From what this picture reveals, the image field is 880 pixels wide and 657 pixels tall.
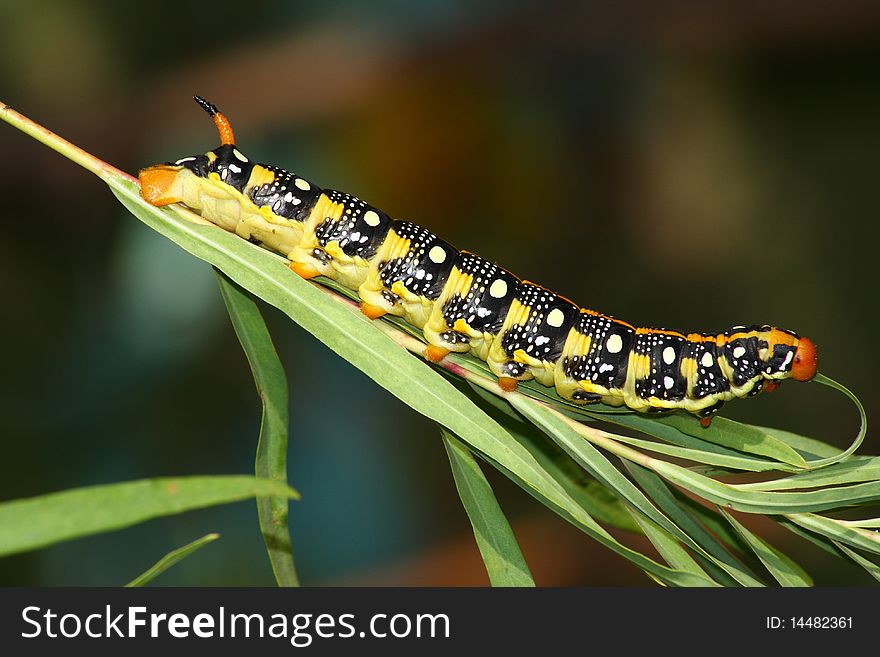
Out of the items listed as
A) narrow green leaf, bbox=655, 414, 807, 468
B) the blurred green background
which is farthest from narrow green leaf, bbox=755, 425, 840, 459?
the blurred green background

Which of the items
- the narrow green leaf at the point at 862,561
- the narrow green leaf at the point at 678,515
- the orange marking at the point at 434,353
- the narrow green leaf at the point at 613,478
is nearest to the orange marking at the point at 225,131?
the orange marking at the point at 434,353

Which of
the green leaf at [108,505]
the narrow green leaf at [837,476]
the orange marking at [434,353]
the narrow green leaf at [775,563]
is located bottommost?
the green leaf at [108,505]

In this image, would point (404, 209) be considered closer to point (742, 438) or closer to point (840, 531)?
point (742, 438)

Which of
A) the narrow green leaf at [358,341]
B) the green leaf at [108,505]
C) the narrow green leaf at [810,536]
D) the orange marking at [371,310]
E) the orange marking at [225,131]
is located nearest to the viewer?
the green leaf at [108,505]

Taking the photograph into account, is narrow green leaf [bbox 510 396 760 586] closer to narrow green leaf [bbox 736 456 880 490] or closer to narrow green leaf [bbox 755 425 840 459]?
narrow green leaf [bbox 736 456 880 490]

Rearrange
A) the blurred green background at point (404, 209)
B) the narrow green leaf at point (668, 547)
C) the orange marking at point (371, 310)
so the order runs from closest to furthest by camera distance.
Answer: the narrow green leaf at point (668, 547) < the orange marking at point (371, 310) < the blurred green background at point (404, 209)

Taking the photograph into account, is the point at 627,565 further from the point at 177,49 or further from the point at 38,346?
the point at 177,49

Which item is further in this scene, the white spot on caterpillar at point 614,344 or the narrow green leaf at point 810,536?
the white spot on caterpillar at point 614,344

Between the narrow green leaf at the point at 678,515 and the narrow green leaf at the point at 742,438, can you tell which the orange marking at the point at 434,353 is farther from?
the narrow green leaf at the point at 742,438
